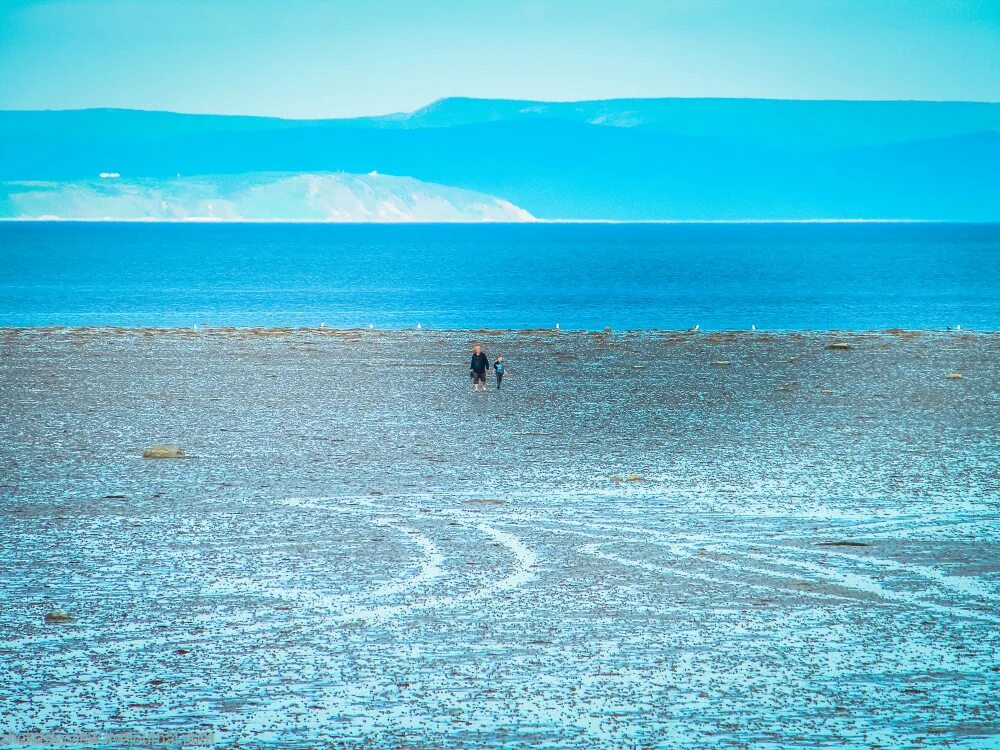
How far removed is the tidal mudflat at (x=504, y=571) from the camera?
40.8ft

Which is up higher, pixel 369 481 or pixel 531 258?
pixel 531 258

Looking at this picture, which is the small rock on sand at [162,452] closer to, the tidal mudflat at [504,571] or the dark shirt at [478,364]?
the tidal mudflat at [504,571]

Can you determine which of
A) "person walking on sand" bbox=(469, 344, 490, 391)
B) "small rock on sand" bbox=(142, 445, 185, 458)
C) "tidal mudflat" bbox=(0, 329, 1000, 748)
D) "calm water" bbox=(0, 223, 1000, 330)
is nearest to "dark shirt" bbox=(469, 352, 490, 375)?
"person walking on sand" bbox=(469, 344, 490, 391)

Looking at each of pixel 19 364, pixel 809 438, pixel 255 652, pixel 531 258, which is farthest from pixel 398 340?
pixel 531 258

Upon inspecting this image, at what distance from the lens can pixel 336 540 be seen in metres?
19.1

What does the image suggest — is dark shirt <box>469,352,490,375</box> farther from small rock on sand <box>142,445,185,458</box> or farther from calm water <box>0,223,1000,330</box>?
calm water <box>0,223,1000,330</box>

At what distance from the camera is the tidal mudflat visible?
1242 centimetres

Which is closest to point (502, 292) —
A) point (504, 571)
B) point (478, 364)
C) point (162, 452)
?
point (478, 364)

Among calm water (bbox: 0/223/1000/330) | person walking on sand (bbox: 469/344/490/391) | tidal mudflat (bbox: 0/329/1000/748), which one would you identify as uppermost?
calm water (bbox: 0/223/1000/330)

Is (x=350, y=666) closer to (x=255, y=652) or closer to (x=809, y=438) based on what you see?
(x=255, y=652)

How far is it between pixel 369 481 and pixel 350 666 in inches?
401

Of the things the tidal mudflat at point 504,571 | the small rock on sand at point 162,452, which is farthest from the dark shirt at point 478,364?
the small rock on sand at point 162,452

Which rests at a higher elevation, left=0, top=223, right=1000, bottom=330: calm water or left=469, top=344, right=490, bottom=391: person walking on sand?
left=0, top=223, right=1000, bottom=330: calm water

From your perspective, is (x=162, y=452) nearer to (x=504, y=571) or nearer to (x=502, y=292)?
(x=504, y=571)
